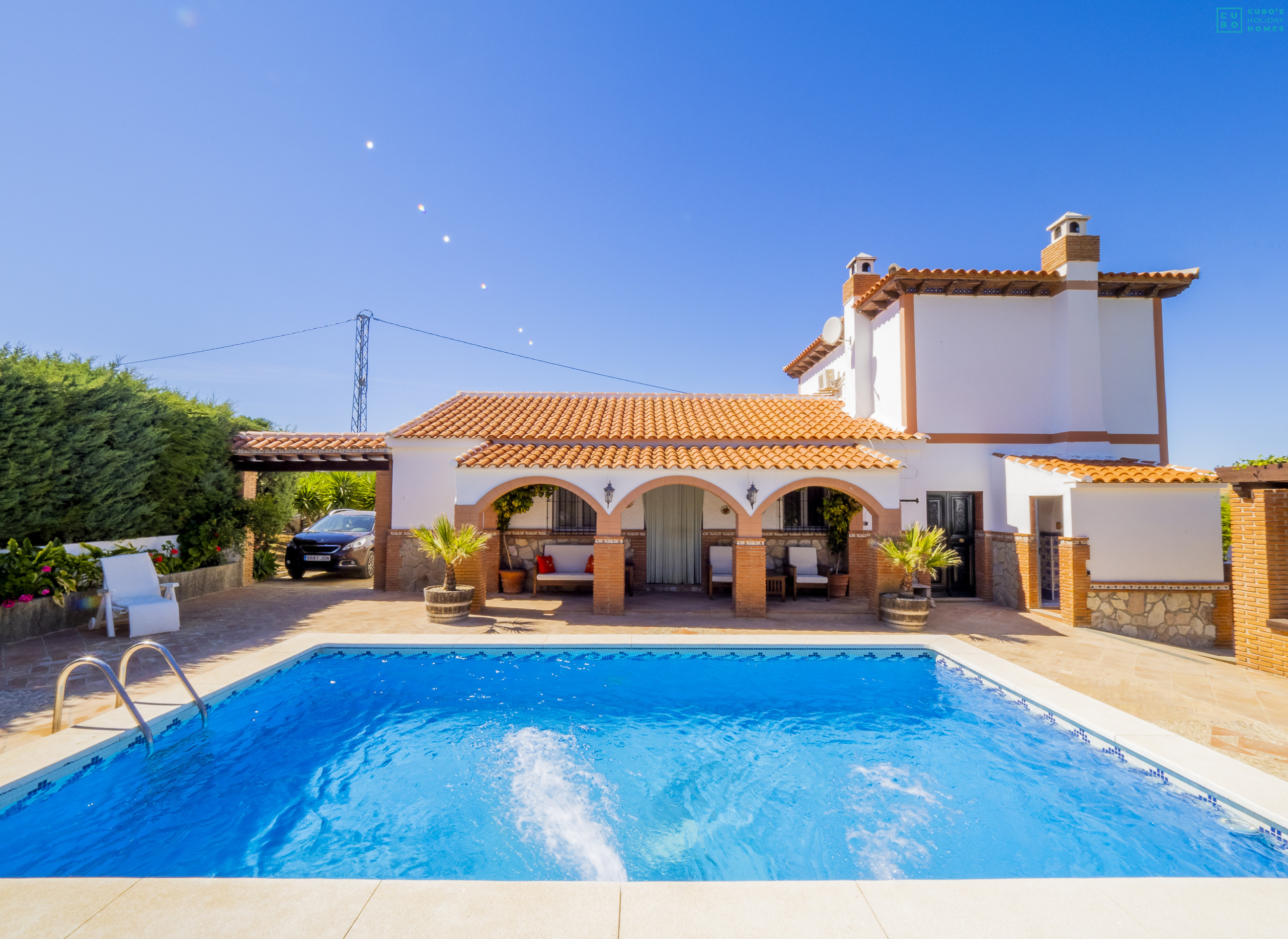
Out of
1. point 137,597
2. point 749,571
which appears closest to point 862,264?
point 749,571

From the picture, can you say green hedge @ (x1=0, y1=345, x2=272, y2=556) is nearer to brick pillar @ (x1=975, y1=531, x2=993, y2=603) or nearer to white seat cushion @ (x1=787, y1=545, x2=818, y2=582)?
white seat cushion @ (x1=787, y1=545, x2=818, y2=582)

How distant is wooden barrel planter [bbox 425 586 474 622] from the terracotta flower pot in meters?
2.78

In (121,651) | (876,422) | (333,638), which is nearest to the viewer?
(121,651)

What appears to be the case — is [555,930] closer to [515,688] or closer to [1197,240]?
[515,688]

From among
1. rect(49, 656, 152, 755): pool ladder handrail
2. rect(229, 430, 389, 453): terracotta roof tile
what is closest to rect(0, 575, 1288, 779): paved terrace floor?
rect(49, 656, 152, 755): pool ladder handrail

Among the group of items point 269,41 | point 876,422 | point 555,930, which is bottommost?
point 555,930

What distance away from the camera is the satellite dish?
1470 cm

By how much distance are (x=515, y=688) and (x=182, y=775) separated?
3.41 meters

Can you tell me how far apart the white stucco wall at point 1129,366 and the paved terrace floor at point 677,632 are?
550cm

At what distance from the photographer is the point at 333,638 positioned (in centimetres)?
861

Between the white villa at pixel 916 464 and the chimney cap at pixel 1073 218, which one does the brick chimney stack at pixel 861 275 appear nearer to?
the white villa at pixel 916 464

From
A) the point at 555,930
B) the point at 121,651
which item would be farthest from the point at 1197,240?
the point at 121,651

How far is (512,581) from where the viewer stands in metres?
13.1

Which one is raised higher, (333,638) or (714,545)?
(714,545)
